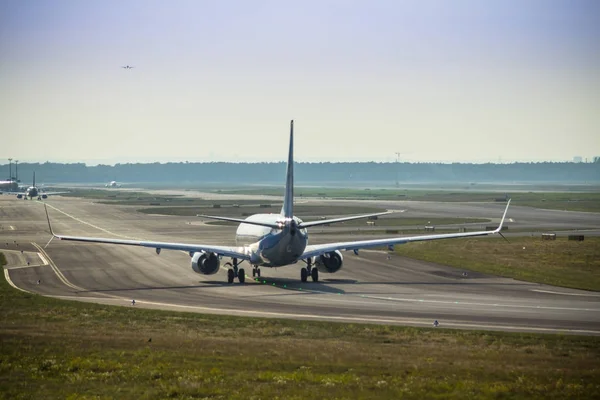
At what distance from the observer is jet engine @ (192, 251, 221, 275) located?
6688 centimetres

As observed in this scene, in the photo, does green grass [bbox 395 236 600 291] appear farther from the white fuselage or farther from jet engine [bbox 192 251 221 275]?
jet engine [bbox 192 251 221 275]

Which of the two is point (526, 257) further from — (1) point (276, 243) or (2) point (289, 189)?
(1) point (276, 243)

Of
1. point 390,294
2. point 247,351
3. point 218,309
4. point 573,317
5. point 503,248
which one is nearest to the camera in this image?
point 247,351

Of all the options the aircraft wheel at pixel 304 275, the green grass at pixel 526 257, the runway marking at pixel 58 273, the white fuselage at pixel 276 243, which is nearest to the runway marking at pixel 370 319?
the white fuselage at pixel 276 243

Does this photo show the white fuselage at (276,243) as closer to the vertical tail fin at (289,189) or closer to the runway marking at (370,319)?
the vertical tail fin at (289,189)

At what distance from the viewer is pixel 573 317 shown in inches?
1937

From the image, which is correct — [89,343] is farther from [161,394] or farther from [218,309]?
[218,309]

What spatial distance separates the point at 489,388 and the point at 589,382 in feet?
14.3

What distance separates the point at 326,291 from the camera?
62.2 metres

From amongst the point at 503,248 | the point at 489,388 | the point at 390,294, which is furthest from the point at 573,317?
the point at 503,248

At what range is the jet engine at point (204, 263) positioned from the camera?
66881 millimetres

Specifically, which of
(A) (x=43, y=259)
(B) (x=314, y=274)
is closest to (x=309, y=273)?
(B) (x=314, y=274)

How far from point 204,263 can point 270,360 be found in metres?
33.0

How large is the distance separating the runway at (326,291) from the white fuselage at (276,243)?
2504 mm
